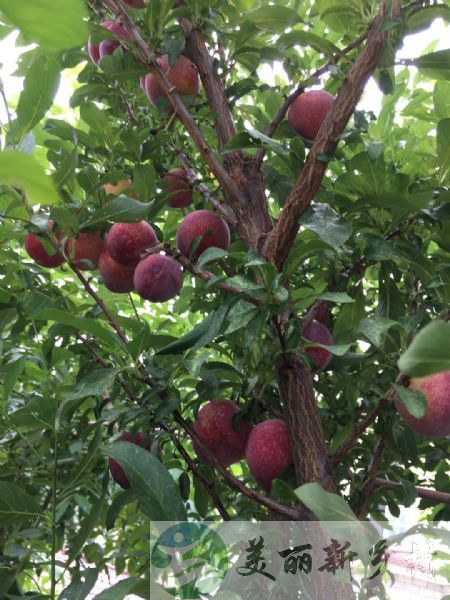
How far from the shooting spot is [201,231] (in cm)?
102

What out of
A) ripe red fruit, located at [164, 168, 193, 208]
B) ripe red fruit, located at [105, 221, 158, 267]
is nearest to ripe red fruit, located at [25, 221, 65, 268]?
ripe red fruit, located at [105, 221, 158, 267]

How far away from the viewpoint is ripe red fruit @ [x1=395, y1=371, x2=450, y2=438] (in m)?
0.87

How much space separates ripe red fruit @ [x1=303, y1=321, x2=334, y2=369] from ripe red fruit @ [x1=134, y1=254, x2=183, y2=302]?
0.25 meters

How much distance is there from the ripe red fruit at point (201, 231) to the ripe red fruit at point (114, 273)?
0.13 metres

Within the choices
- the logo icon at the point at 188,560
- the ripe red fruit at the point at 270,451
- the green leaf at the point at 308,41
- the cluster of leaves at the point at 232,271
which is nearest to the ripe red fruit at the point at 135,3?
the cluster of leaves at the point at 232,271

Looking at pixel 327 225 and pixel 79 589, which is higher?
pixel 327 225

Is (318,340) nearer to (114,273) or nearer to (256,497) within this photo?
(256,497)

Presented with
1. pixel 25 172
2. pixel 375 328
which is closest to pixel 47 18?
pixel 25 172

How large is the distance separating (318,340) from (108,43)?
2.30ft

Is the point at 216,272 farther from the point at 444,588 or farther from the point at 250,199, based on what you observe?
the point at 444,588

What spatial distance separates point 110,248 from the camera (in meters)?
1.05

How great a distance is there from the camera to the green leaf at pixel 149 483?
695 mm

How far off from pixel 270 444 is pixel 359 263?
32 centimetres

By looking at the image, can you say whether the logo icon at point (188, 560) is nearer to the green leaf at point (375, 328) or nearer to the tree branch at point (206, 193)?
the green leaf at point (375, 328)
